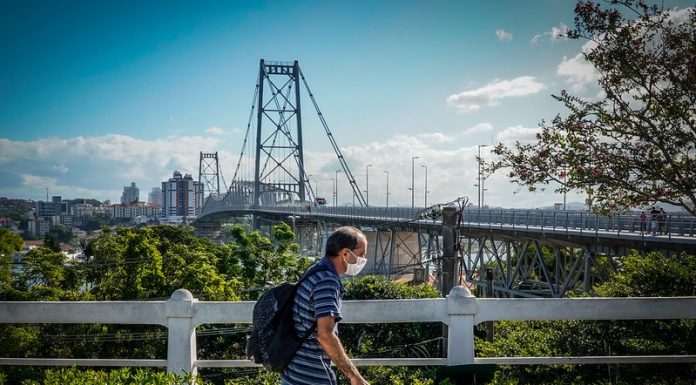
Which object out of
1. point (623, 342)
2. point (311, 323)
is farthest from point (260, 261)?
point (311, 323)

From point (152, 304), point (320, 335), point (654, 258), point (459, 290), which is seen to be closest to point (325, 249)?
point (320, 335)

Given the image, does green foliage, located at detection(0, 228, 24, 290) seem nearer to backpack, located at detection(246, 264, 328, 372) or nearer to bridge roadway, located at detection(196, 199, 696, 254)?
bridge roadway, located at detection(196, 199, 696, 254)

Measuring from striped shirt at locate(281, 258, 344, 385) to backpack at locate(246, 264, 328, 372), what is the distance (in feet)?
0.12

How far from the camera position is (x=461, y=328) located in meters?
5.17

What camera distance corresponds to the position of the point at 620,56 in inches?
271

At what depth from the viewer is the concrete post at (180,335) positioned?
205 inches

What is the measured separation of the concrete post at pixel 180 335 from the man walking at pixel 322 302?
192 cm

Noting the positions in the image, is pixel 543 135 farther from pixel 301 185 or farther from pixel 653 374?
pixel 301 185

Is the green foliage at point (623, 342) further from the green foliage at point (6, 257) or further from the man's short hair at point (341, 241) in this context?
the green foliage at point (6, 257)

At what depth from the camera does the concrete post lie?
5.22 m

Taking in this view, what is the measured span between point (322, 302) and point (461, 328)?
2163 millimetres

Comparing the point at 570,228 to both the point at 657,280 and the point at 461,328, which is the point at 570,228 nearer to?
the point at 657,280

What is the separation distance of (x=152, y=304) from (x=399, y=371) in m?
3.19

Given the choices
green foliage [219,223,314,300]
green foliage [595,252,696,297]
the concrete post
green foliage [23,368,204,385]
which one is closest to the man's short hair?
green foliage [23,368,204,385]
